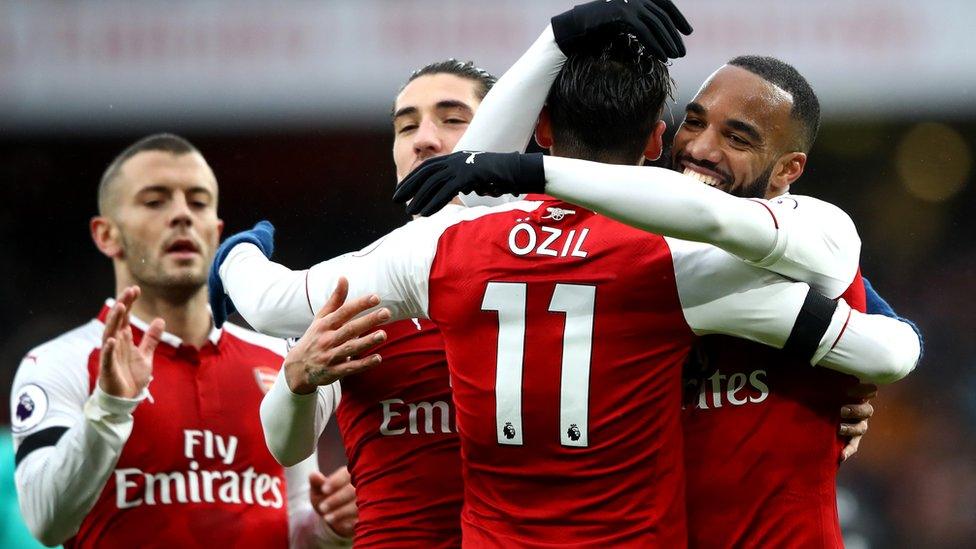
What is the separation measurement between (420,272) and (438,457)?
63cm

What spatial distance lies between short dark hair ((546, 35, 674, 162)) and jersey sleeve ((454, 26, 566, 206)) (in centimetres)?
10

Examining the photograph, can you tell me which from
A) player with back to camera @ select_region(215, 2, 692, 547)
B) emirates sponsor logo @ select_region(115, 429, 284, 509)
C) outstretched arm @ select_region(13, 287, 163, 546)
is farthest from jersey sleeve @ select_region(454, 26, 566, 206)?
emirates sponsor logo @ select_region(115, 429, 284, 509)

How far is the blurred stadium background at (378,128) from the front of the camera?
850 centimetres

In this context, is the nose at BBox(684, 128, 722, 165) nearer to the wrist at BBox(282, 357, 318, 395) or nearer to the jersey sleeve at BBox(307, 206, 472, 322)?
the jersey sleeve at BBox(307, 206, 472, 322)

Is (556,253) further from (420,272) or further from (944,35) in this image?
(944,35)

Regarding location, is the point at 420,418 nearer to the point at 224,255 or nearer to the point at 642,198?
the point at 224,255

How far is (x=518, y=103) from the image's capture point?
270 cm

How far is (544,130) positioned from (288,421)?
88 centimetres

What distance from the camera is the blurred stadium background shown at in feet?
27.9

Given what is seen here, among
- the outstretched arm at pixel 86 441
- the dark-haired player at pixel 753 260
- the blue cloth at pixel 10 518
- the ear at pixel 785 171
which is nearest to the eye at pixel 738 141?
the dark-haired player at pixel 753 260

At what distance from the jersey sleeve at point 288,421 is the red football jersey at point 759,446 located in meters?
0.86

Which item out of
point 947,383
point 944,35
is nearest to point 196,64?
point 944,35

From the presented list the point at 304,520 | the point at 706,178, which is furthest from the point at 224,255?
the point at 304,520

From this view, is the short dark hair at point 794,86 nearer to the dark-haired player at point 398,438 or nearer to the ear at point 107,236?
the dark-haired player at point 398,438
